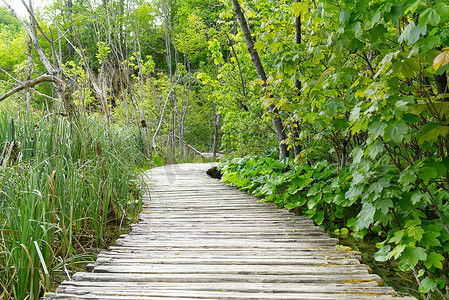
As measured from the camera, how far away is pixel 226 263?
6.87 ft

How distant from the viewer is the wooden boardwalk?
172 centimetres

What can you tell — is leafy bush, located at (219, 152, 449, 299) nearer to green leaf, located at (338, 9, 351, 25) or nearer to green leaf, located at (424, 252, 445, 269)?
green leaf, located at (424, 252, 445, 269)

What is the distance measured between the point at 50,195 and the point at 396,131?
88.6 inches

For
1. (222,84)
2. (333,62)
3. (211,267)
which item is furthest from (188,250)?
(222,84)

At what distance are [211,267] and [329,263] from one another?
→ 788 mm

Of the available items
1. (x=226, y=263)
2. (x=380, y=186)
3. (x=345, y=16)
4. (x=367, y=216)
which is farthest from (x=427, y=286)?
(x=345, y=16)

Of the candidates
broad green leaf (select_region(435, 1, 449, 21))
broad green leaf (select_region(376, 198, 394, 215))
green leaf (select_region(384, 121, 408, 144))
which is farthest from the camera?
broad green leaf (select_region(376, 198, 394, 215))

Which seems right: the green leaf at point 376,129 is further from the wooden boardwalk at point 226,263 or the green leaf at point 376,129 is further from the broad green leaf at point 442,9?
the wooden boardwalk at point 226,263

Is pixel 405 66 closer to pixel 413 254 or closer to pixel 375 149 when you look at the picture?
pixel 375 149

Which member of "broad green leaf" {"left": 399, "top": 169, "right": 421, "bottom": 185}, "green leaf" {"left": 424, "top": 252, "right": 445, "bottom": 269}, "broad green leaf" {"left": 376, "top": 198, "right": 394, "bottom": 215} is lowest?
"green leaf" {"left": 424, "top": 252, "right": 445, "bottom": 269}

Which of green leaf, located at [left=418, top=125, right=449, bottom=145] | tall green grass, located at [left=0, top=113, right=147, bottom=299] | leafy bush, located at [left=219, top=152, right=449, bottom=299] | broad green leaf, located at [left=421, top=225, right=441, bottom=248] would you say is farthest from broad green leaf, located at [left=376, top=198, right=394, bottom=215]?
tall green grass, located at [left=0, top=113, right=147, bottom=299]

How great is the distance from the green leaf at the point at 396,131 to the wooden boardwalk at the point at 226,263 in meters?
0.83

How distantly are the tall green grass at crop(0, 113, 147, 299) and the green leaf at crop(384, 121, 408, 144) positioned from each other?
1.95 m

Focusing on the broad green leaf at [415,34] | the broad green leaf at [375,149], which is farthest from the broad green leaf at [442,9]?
the broad green leaf at [375,149]
